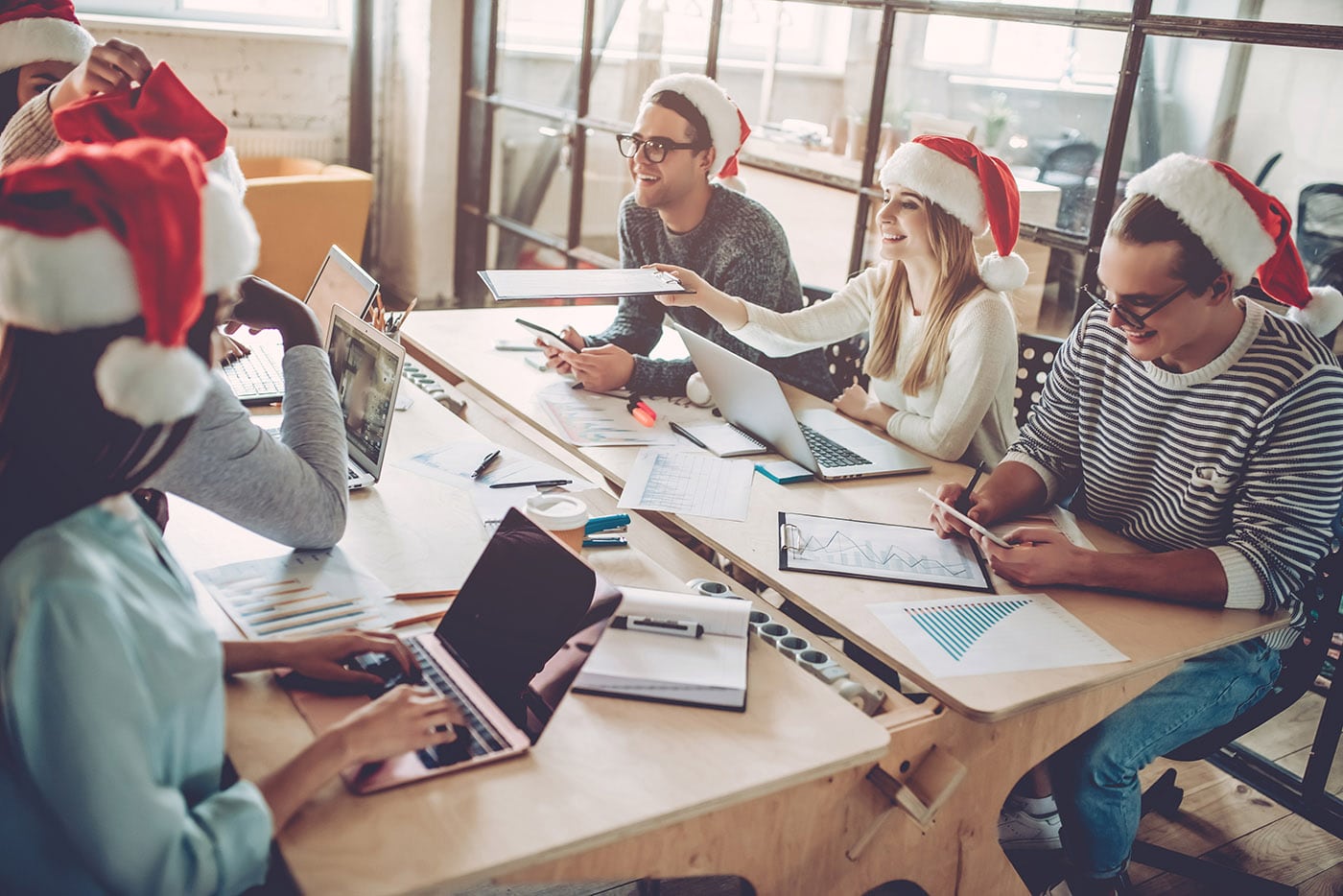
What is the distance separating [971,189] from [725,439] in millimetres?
705

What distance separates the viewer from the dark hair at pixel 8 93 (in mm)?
2465

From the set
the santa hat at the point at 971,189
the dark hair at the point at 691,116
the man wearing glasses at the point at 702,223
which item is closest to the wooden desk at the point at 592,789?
the santa hat at the point at 971,189

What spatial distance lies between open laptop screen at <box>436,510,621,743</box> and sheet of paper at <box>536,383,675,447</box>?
71 cm

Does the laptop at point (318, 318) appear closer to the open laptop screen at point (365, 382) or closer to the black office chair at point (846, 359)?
the open laptop screen at point (365, 382)

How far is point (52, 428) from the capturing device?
95cm

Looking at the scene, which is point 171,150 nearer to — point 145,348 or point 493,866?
point 145,348

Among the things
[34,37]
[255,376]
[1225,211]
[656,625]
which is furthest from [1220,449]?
[34,37]

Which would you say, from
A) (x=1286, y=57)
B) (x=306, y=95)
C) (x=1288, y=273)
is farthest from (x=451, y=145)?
(x=1288, y=273)

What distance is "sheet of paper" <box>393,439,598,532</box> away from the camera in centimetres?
178

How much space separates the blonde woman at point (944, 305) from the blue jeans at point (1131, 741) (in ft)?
1.98

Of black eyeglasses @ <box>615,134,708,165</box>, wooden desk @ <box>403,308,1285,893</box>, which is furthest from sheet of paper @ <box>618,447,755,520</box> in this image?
black eyeglasses @ <box>615,134,708,165</box>

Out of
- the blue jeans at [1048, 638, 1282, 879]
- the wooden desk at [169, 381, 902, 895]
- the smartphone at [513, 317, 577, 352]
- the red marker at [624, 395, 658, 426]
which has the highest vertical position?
the smartphone at [513, 317, 577, 352]

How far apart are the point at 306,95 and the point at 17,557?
483 centimetres

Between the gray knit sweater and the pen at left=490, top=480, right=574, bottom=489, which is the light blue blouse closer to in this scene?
the pen at left=490, top=480, right=574, bottom=489
